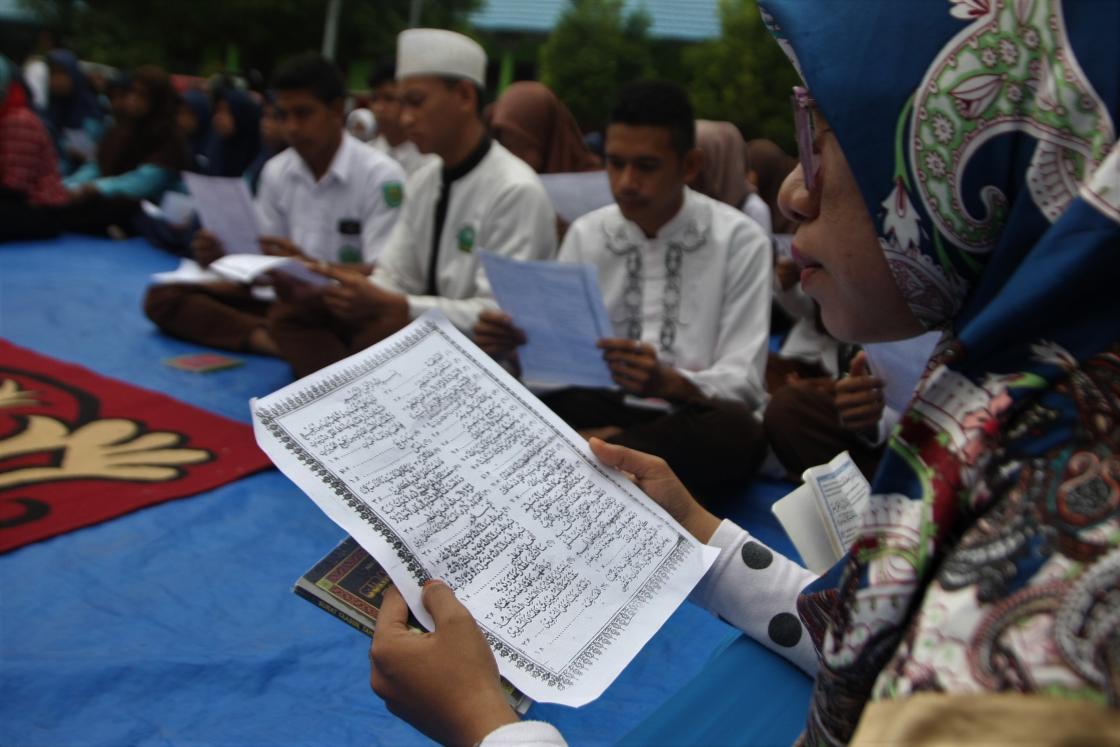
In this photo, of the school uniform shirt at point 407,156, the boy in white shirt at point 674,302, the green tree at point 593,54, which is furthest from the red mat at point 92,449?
the green tree at point 593,54

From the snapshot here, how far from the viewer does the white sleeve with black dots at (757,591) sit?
106 cm

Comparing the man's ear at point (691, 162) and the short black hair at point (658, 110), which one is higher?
the short black hair at point (658, 110)

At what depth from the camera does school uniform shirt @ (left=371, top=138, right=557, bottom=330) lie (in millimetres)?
2863

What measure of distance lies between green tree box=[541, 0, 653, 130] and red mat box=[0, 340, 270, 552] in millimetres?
13316

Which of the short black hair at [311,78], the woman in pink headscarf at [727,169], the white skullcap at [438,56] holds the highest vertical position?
the white skullcap at [438,56]

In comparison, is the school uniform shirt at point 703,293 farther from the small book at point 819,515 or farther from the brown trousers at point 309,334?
the small book at point 819,515

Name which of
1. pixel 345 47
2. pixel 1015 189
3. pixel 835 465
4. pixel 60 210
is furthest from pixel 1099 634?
pixel 345 47

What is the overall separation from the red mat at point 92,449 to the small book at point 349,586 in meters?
1.41

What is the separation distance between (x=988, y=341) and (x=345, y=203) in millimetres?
3273

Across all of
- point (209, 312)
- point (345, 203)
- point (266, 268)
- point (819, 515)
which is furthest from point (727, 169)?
point (819, 515)

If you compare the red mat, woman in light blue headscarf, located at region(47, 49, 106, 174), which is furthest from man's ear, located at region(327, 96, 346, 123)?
woman in light blue headscarf, located at region(47, 49, 106, 174)

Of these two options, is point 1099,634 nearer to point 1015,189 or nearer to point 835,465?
point 1015,189

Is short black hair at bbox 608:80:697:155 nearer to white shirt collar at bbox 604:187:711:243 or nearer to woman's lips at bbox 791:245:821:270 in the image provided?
white shirt collar at bbox 604:187:711:243

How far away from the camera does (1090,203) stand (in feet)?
1.72
